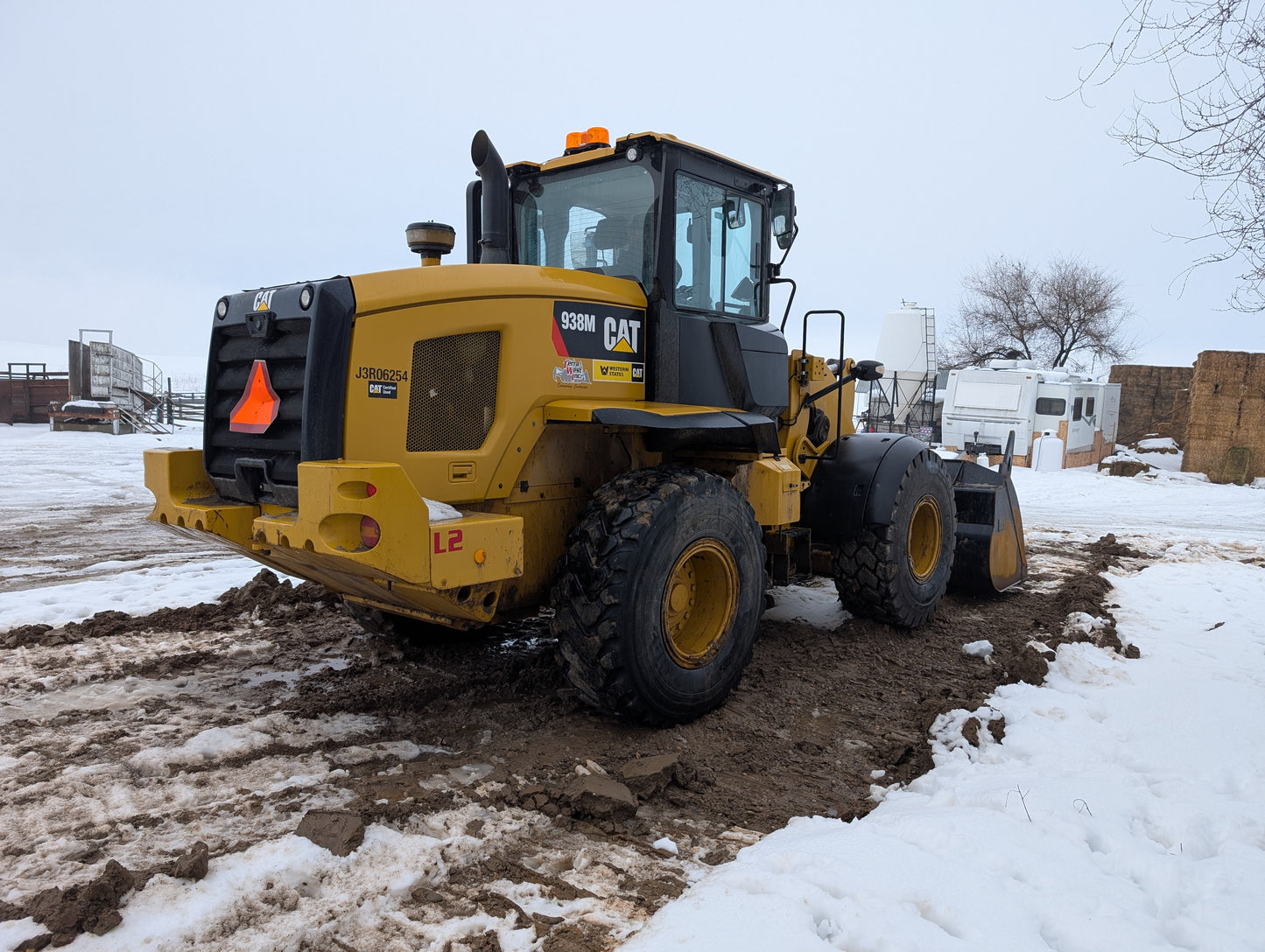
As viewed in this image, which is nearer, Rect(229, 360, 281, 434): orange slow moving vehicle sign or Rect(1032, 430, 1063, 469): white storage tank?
Rect(229, 360, 281, 434): orange slow moving vehicle sign

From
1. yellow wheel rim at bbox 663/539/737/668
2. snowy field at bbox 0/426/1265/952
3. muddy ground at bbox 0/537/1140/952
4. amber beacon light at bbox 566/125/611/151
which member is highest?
amber beacon light at bbox 566/125/611/151

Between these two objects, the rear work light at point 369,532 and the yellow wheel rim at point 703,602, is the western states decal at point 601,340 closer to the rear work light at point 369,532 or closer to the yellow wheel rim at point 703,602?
the yellow wheel rim at point 703,602

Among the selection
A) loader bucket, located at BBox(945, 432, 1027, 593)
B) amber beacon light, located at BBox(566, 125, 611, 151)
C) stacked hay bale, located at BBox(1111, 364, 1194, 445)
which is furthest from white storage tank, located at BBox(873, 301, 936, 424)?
amber beacon light, located at BBox(566, 125, 611, 151)

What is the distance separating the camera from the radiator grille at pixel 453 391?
3.85 m

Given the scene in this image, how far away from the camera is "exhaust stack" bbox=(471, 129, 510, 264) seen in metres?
4.31

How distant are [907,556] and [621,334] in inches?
109

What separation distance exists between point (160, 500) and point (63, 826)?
171cm

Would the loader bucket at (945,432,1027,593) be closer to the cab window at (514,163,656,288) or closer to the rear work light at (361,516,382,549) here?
the cab window at (514,163,656,288)

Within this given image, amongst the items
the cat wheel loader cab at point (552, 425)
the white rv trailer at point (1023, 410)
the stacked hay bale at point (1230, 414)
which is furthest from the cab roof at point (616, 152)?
the stacked hay bale at point (1230, 414)

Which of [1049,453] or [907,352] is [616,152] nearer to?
[1049,453]

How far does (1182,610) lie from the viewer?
689cm

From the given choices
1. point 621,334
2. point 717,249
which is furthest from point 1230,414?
point 621,334

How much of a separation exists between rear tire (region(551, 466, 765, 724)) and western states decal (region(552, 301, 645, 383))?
1.82ft

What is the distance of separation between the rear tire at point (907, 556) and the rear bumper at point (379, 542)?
107 inches
